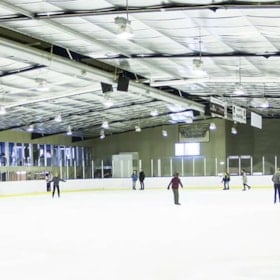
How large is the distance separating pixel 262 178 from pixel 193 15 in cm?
2437

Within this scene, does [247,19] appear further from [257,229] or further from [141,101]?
[141,101]

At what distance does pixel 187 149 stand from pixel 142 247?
1289 inches

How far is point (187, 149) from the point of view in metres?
41.8

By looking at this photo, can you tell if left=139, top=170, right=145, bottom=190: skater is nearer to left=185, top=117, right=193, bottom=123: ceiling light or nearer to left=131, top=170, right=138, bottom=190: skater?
left=131, top=170, right=138, bottom=190: skater

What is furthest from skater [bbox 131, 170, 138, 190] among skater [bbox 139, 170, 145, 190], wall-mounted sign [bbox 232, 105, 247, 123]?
wall-mounted sign [bbox 232, 105, 247, 123]

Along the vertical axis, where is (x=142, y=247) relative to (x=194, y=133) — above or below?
below

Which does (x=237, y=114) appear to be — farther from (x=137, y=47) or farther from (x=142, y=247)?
(x=142, y=247)

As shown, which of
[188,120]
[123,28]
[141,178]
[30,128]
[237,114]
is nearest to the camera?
[123,28]

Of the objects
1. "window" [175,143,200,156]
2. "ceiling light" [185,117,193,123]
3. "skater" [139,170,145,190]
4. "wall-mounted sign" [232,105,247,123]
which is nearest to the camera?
"wall-mounted sign" [232,105,247,123]

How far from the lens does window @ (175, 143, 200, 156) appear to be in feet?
136

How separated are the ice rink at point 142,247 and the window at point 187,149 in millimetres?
25912

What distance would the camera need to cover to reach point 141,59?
17438 millimetres

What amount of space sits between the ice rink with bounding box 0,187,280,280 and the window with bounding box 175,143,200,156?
25.9 m

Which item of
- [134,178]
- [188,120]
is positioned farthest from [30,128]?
[188,120]
